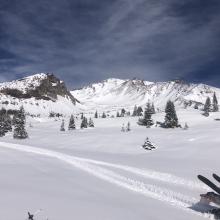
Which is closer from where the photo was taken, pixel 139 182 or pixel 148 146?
pixel 139 182

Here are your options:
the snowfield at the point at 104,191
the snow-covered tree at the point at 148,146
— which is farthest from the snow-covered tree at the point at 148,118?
the snowfield at the point at 104,191

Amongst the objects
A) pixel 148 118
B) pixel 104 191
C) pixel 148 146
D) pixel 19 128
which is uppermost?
pixel 148 118

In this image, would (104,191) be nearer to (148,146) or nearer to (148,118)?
(148,146)

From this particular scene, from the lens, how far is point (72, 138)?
7306cm

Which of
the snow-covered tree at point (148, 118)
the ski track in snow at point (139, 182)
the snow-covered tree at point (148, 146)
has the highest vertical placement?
the snow-covered tree at point (148, 118)

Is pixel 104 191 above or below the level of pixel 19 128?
below

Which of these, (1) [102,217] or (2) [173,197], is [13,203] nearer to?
(1) [102,217]

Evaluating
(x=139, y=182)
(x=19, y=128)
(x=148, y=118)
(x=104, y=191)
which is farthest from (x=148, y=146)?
(x=148, y=118)

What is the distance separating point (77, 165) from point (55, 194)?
14662 millimetres

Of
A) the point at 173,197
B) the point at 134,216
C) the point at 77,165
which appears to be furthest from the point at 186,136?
the point at 134,216

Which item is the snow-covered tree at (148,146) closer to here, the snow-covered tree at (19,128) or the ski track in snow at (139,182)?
the ski track in snow at (139,182)

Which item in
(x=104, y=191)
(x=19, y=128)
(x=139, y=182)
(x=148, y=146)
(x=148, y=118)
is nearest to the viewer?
(x=104, y=191)

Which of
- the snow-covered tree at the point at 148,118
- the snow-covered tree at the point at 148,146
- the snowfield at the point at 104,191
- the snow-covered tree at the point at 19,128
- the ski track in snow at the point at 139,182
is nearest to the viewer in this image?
the snowfield at the point at 104,191

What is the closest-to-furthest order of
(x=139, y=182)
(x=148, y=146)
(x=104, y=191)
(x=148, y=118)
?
(x=104, y=191) < (x=139, y=182) < (x=148, y=146) < (x=148, y=118)
